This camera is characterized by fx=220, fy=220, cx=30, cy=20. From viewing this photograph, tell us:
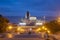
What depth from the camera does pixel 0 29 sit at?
59719mm

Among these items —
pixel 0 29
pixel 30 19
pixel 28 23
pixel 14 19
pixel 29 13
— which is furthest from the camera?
pixel 14 19

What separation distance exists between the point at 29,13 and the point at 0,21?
9056cm

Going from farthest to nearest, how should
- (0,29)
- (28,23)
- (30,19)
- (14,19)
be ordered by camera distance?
(14,19), (30,19), (28,23), (0,29)

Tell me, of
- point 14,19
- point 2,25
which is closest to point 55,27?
point 2,25

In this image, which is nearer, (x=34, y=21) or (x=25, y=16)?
(x=34, y=21)

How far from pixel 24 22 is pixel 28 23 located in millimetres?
4142

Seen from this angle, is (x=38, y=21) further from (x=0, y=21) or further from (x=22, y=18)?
(x=0, y=21)

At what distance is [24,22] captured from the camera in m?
137

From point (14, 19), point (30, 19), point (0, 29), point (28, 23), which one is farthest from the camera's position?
point (14, 19)

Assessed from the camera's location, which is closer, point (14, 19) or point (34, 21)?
point (34, 21)

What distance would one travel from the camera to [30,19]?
467 ft

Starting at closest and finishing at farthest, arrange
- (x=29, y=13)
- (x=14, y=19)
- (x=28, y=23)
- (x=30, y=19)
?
(x=28, y=23) → (x=30, y=19) → (x=29, y=13) → (x=14, y=19)

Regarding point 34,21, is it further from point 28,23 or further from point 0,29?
point 0,29

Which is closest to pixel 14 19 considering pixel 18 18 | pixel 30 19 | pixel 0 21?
pixel 18 18
